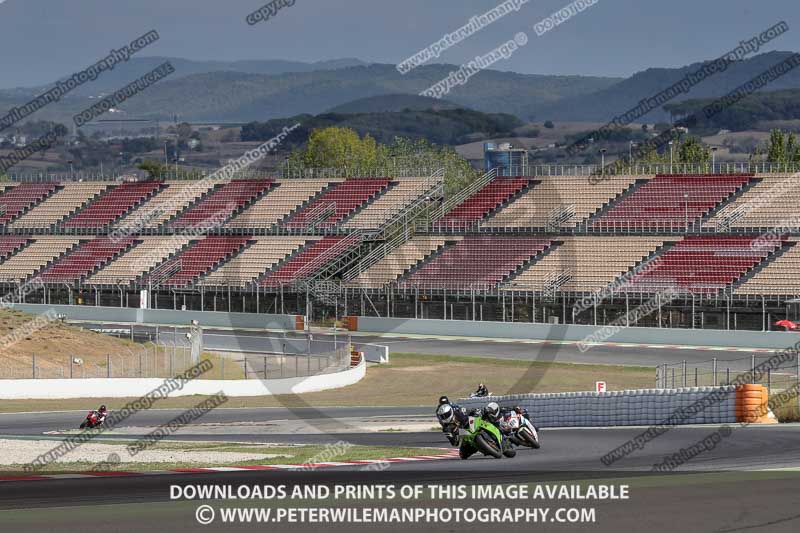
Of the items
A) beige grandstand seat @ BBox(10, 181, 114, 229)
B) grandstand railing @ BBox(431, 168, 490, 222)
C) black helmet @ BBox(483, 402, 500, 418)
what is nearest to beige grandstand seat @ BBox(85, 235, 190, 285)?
beige grandstand seat @ BBox(10, 181, 114, 229)

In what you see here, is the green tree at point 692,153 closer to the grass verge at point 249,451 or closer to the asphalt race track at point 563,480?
the asphalt race track at point 563,480

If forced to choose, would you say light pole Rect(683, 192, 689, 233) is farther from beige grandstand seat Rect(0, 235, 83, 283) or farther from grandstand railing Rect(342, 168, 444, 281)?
beige grandstand seat Rect(0, 235, 83, 283)

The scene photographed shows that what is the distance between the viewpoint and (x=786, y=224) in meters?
56.2

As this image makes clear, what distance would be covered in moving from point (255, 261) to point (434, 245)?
372 inches

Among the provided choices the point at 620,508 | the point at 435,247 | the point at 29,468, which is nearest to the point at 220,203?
the point at 435,247

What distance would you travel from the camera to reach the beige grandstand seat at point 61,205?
76875 millimetres

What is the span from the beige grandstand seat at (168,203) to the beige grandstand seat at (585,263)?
24.7 meters

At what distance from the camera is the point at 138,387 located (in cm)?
4019

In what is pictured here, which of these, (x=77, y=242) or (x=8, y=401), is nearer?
(x=8, y=401)

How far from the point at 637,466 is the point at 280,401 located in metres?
23.5

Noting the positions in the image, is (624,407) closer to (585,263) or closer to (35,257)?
(585,263)

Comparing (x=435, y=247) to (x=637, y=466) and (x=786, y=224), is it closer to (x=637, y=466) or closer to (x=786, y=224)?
(x=786, y=224)

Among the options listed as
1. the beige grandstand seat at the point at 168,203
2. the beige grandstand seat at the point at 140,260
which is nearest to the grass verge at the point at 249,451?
the beige grandstand seat at the point at 140,260

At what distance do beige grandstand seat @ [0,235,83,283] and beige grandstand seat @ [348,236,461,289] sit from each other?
809 inches
